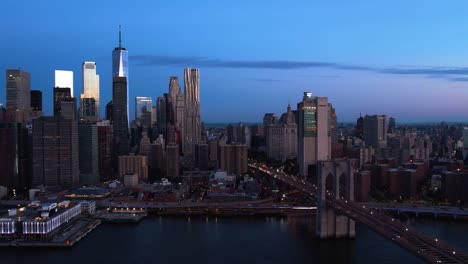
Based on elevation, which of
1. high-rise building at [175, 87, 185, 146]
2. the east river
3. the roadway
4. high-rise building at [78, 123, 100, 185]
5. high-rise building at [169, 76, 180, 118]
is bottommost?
the east river

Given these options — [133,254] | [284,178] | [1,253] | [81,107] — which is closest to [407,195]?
[284,178]

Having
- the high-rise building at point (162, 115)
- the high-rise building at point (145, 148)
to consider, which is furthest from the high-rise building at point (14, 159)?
the high-rise building at point (162, 115)

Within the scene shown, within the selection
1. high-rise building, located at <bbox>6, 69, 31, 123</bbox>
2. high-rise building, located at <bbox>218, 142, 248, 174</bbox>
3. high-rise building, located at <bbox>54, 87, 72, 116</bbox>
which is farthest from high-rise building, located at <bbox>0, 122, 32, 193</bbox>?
high-rise building, located at <bbox>54, 87, 72, 116</bbox>

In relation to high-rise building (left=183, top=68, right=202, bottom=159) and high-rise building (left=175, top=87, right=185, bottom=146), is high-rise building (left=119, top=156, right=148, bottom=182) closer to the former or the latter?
high-rise building (left=183, top=68, right=202, bottom=159)

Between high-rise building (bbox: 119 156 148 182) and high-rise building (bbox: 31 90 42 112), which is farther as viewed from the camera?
high-rise building (bbox: 31 90 42 112)

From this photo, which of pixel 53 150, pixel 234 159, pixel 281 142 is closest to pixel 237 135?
pixel 281 142

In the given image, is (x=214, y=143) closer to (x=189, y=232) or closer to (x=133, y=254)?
(x=189, y=232)
